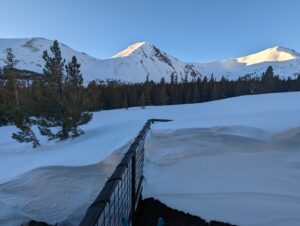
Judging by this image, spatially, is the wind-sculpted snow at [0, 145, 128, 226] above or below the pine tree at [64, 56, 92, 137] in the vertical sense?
below

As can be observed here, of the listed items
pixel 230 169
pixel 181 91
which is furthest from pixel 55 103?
pixel 181 91

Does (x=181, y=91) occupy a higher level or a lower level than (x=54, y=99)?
higher

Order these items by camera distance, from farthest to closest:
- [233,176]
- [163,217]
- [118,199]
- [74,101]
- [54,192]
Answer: [74,101] < [54,192] < [233,176] < [163,217] < [118,199]

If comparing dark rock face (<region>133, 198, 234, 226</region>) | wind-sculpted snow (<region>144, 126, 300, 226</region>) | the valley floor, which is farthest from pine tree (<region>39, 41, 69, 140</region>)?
dark rock face (<region>133, 198, 234, 226</region>)

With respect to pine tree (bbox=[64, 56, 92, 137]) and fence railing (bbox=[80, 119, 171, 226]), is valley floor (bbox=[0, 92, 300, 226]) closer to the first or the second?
fence railing (bbox=[80, 119, 171, 226])

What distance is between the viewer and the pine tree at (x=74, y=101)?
11.9 m

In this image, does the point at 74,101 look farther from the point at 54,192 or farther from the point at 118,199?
the point at 118,199

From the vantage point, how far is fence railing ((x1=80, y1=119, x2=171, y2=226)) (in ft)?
5.41

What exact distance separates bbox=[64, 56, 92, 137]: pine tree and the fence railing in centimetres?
869

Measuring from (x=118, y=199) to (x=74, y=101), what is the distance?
1019 centimetres

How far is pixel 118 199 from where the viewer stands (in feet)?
7.77

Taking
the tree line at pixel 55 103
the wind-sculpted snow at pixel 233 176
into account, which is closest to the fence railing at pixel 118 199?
the wind-sculpted snow at pixel 233 176

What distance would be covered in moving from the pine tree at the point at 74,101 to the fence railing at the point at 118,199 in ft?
28.5

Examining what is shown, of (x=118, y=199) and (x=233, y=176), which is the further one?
(x=233, y=176)
